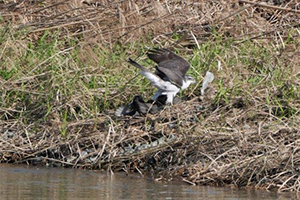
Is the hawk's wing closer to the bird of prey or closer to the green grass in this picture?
the bird of prey

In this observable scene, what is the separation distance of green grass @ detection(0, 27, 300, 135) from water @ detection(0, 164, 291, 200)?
73 centimetres

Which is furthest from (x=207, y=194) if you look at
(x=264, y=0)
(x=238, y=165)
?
(x=264, y=0)

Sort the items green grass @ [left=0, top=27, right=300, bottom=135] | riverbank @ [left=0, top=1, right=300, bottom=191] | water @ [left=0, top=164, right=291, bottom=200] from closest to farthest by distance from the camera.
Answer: water @ [left=0, top=164, right=291, bottom=200], riverbank @ [left=0, top=1, right=300, bottom=191], green grass @ [left=0, top=27, right=300, bottom=135]

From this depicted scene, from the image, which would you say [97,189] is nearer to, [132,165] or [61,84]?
[132,165]

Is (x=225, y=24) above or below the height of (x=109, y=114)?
above

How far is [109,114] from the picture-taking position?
6.42 metres

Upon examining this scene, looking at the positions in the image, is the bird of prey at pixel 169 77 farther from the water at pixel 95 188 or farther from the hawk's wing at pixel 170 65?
the water at pixel 95 188

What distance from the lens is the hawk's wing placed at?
21.2 ft

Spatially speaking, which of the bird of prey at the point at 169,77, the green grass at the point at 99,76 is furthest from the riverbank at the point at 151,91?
the bird of prey at the point at 169,77

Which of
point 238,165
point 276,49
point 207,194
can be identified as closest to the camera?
point 207,194

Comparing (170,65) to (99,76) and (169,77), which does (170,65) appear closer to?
(169,77)

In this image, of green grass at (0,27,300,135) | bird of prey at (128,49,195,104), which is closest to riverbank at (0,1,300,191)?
green grass at (0,27,300,135)

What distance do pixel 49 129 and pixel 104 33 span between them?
242cm

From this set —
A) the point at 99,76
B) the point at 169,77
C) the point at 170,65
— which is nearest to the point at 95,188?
the point at 169,77
